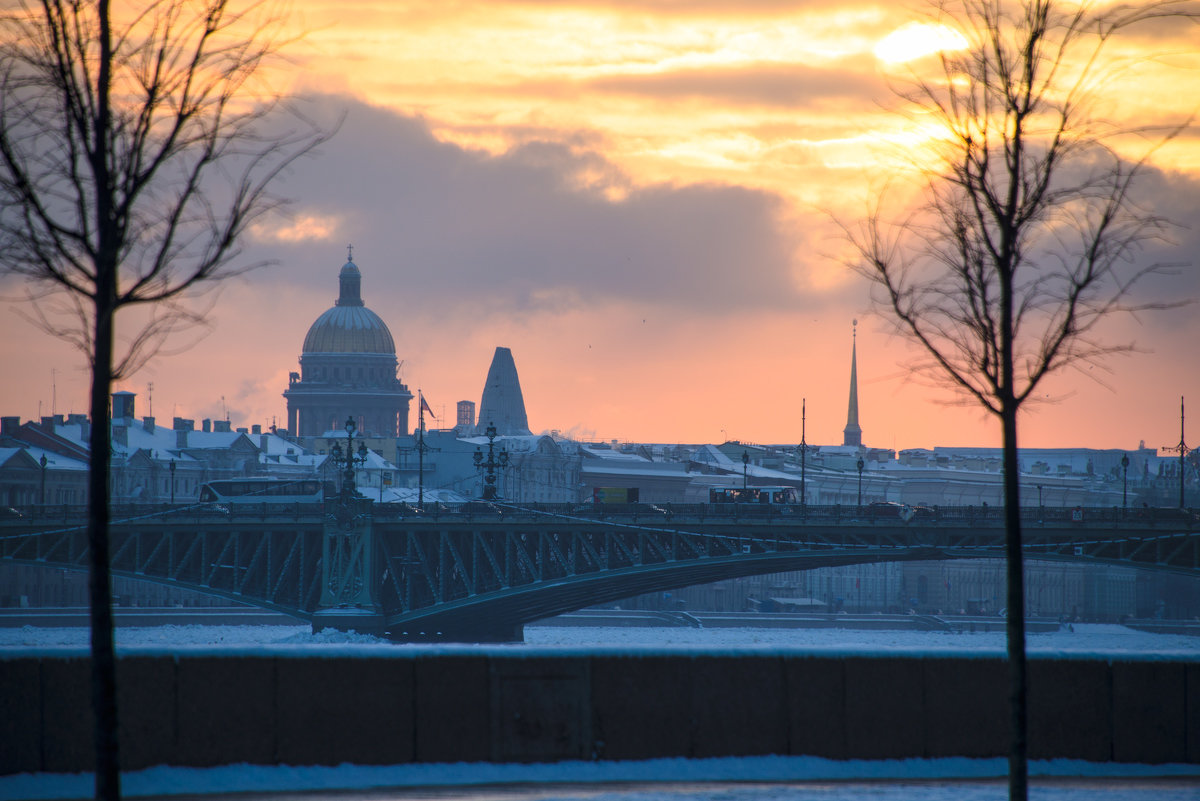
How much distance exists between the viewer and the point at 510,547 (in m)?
62.2

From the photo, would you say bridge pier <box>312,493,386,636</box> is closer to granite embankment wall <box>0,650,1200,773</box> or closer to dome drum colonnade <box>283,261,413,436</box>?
granite embankment wall <box>0,650,1200,773</box>

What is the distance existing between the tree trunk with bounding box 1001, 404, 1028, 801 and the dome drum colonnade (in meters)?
176

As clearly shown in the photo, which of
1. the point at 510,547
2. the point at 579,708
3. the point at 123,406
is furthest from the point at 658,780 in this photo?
the point at 123,406

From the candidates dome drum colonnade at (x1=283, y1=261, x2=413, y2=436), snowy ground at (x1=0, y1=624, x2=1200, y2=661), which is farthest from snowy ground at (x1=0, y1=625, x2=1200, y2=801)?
dome drum colonnade at (x1=283, y1=261, x2=413, y2=436)

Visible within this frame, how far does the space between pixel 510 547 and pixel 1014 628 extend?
157 ft

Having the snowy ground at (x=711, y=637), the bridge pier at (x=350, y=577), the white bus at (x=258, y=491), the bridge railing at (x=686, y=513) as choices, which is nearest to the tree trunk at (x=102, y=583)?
the bridge railing at (x=686, y=513)

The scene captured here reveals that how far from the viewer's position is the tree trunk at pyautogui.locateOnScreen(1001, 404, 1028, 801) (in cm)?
1467

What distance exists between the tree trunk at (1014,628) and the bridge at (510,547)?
4106cm

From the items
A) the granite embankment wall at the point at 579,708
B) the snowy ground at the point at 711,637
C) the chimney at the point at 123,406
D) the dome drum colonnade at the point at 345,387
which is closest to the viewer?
the granite embankment wall at the point at 579,708

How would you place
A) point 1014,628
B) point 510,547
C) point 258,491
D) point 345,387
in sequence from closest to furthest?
1. point 1014,628
2. point 510,547
3. point 258,491
4. point 345,387

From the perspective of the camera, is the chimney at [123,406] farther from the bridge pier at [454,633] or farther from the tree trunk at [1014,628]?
the tree trunk at [1014,628]

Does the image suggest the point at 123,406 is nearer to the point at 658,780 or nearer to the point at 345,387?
the point at 345,387

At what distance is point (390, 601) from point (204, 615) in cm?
3480

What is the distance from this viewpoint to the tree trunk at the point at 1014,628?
48.1 feet
